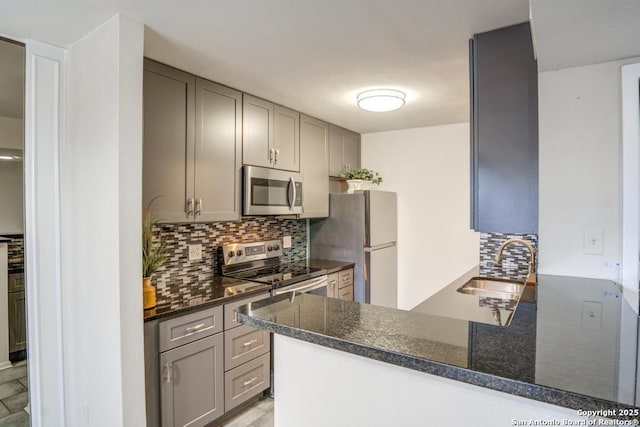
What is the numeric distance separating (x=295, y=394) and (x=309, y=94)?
85.7 inches

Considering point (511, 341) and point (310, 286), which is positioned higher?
point (511, 341)

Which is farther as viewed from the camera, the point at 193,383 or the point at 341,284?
the point at 341,284

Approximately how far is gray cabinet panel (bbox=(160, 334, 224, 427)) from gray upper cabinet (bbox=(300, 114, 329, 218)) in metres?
1.48

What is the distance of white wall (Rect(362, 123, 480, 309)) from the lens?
356 cm

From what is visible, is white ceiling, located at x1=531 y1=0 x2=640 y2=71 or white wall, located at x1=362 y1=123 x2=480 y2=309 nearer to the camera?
white ceiling, located at x1=531 y1=0 x2=640 y2=71

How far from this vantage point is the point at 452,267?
360cm

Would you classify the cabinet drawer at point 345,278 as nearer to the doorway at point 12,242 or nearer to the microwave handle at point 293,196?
the microwave handle at point 293,196

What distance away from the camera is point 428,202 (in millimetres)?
3754

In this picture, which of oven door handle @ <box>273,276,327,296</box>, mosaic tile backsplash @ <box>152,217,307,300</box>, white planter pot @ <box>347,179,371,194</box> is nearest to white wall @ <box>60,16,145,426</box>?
mosaic tile backsplash @ <box>152,217,307,300</box>

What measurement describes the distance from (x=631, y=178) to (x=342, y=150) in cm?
272

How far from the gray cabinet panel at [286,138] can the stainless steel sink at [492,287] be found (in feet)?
5.52

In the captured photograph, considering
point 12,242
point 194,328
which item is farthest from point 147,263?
point 12,242

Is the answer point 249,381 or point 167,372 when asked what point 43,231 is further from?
point 249,381

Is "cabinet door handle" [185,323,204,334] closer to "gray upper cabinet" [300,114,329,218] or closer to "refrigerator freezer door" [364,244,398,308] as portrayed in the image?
"gray upper cabinet" [300,114,329,218]
